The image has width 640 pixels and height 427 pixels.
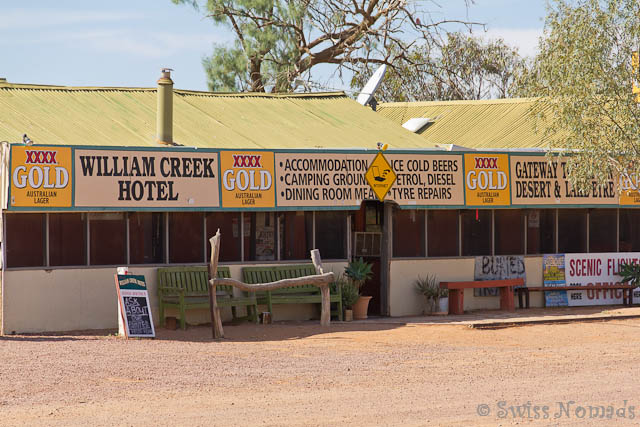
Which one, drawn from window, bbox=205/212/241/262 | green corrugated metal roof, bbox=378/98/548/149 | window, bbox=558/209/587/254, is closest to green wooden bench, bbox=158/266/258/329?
window, bbox=205/212/241/262

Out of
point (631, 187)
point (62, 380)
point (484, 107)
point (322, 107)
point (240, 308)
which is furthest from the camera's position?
point (484, 107)

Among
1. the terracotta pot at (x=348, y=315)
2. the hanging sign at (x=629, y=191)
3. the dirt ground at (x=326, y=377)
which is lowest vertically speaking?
the dirt ground at (x=326, y=377)

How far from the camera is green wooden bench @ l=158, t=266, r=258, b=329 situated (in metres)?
18.4

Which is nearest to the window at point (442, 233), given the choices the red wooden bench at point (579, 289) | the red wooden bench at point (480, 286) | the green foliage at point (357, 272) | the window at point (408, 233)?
the window at point (408, 233)

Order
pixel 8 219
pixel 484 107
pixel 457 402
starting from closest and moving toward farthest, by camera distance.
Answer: pixel 457 402 < pixel 8 219 < pixel 484 107

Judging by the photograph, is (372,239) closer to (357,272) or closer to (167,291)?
(357,272)

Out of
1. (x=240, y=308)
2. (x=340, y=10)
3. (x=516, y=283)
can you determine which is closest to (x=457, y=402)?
(x=240, y=308)

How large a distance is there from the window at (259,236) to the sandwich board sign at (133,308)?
3009 millimetres

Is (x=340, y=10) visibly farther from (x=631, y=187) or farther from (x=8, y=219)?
(x=8, y=219)

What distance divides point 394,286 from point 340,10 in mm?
22657

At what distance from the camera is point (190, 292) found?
733 inches

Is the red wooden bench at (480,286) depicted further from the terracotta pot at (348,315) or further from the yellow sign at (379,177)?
the yellow sign at (379,177)

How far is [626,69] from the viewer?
20.6 metres

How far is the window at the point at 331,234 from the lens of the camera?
20688mm
